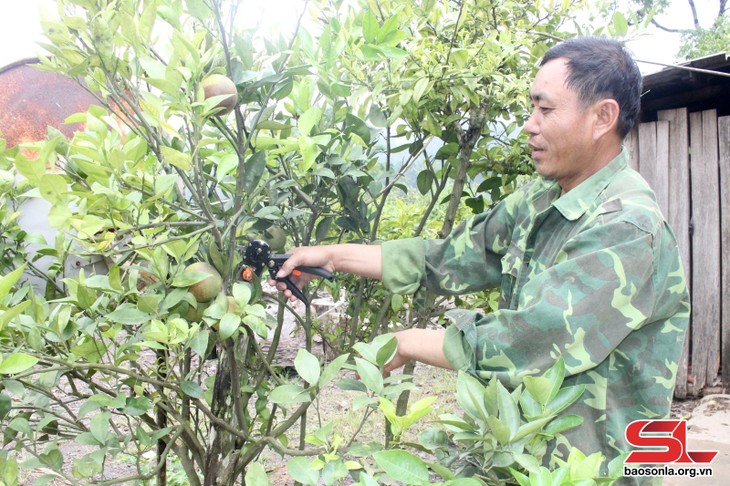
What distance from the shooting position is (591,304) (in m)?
1.19

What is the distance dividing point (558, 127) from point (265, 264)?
0.75m

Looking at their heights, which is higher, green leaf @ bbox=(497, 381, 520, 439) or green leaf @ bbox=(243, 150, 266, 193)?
green leaf @ bbox=(243, 150, 266, 193)

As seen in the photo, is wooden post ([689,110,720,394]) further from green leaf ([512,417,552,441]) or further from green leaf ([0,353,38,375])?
green leaf ([0,353,38,375])

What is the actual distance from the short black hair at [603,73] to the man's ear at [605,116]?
1cm

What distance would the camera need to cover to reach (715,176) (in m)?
4.04

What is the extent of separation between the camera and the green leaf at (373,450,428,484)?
2.73ft

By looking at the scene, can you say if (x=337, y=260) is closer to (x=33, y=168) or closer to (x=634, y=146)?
(x=33, y=168)

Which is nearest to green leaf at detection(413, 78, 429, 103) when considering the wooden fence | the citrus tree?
the citrus tree

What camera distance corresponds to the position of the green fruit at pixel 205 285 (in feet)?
4.19

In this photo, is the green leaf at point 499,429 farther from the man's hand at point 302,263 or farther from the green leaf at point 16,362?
the man's hand at point 302,263

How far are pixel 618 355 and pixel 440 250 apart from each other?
58cm

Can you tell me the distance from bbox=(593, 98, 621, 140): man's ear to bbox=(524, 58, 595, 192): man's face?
0.6 inches
